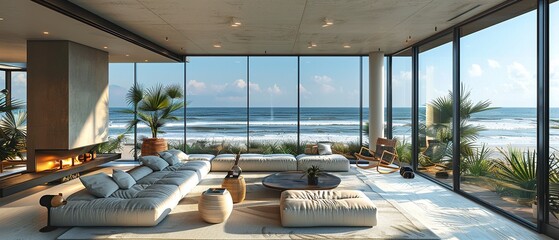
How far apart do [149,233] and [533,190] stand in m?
4.49

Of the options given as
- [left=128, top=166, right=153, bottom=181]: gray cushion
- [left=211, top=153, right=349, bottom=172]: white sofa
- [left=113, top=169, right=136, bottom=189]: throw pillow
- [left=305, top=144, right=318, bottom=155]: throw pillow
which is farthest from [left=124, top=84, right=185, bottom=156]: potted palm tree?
[left=113, top=169, right=136, bottom=189]: throw pillow

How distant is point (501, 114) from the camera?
498 cm

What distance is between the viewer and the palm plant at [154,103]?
27.8ft

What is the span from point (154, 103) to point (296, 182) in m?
4.71

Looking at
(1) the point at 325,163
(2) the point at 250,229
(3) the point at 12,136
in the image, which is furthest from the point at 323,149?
(3) the point at 12,136

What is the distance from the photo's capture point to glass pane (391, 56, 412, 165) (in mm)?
8266

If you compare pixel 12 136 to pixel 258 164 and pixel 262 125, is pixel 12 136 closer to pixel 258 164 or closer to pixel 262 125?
pixel 258 164

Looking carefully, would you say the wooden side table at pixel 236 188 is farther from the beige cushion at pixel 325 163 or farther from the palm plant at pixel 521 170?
the palm plant at pixel 521 170

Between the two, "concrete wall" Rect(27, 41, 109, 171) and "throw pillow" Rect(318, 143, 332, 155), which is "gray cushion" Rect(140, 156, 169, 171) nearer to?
"concrete wall" Rect(27, 41, 109, 171)

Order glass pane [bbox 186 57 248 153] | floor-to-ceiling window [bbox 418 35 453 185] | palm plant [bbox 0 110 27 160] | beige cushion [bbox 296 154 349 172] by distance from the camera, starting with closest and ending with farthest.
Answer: palm plant [bbox 0 110 27 160] → floor-to-ceiling window [bbox 418 35 453 185] → beige cushion [bbox 296 154 349 172] → glass pane [bbox 186 57 248 153]

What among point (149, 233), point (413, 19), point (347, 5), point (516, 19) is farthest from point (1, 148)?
point (516, 19)

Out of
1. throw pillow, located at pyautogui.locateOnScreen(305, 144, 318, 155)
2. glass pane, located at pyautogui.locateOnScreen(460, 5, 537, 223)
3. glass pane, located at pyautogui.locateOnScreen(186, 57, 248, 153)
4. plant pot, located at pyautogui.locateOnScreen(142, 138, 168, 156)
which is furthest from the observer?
glass pane, located at pyautogui.locateOnScreen(186, 57, 248, 153)

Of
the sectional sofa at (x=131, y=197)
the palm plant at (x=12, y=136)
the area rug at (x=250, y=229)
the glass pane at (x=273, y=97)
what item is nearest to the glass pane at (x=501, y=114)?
the area rug at (x=250, y=229)

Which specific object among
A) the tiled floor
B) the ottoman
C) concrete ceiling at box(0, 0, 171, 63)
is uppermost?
concrete ceiling at box(0, 0, 171, 63)
